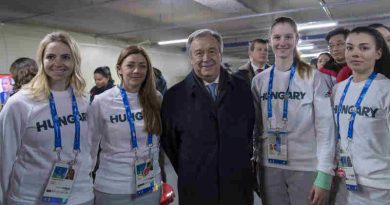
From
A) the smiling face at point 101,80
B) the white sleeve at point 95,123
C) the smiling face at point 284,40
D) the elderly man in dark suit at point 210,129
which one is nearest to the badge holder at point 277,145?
the elderly man in dark suit at point 210,129

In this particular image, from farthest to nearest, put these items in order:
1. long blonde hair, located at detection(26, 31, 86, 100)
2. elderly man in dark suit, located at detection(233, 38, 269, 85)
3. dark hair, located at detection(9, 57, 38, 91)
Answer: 1. elderly man in dark suit, located at detection(233, 38, 269, 85)
2. dark hair, located at detection(9, 57, 38, 91)
3. long blonde hair, located at detection(26, 31, 86, 100)

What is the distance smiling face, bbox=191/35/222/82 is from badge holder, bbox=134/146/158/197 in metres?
0.60

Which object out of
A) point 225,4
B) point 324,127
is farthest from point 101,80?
point 324,127

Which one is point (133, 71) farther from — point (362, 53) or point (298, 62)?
point (362, 53)

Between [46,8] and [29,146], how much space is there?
6705mm

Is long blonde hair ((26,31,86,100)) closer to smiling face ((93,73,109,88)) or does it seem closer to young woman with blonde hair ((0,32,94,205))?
young woman with blonde hair ((0,32,94,205))

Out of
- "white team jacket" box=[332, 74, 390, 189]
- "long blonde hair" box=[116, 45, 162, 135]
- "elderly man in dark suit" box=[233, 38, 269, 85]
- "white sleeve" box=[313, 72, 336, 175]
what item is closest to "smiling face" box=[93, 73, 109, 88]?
"elderly man in dark suit" box=[233, 38, 269, 85]

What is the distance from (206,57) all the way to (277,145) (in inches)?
27.3

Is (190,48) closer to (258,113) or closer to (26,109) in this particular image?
(258,113)

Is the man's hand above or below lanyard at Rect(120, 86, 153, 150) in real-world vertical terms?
below

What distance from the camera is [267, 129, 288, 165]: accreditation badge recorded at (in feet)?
6.39

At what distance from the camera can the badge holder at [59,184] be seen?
164 cm

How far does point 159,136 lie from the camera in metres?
2.01

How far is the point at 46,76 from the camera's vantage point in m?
1.74
